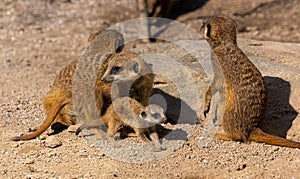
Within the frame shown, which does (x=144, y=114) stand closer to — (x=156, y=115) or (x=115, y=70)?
(x=156, y=115)

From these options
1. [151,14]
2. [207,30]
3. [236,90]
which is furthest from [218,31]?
[151,14]

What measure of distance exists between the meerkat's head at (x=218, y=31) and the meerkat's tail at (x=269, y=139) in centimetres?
78

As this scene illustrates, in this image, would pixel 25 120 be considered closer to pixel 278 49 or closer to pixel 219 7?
pixel 278 49

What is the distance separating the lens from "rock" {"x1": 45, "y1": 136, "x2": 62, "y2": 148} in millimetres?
4167

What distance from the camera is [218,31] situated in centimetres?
453

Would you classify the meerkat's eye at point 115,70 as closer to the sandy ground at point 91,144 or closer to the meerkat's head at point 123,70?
the meerkat's head at point 123,70

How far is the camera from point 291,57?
532cm

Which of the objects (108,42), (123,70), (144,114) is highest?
(108,42)

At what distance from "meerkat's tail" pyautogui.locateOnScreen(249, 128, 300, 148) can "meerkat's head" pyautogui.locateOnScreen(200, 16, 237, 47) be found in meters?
0.78

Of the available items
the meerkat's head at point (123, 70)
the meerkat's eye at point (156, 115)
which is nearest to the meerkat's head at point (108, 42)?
the meerkat's head at point (123, 70)

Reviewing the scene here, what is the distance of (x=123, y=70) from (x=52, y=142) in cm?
72

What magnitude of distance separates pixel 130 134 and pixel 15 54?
419 cm

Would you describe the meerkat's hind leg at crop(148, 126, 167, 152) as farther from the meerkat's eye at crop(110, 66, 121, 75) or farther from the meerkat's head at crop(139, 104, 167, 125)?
the meerkat's eye at crop(110, 66, 121, 75)

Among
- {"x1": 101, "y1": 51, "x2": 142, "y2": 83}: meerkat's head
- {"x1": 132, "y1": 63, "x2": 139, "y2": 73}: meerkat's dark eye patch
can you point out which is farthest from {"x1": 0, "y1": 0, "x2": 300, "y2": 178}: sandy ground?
{"x1": 132, "y1": 63, "x2": 139, "y2": 73}: meerkat's dark eye patch
